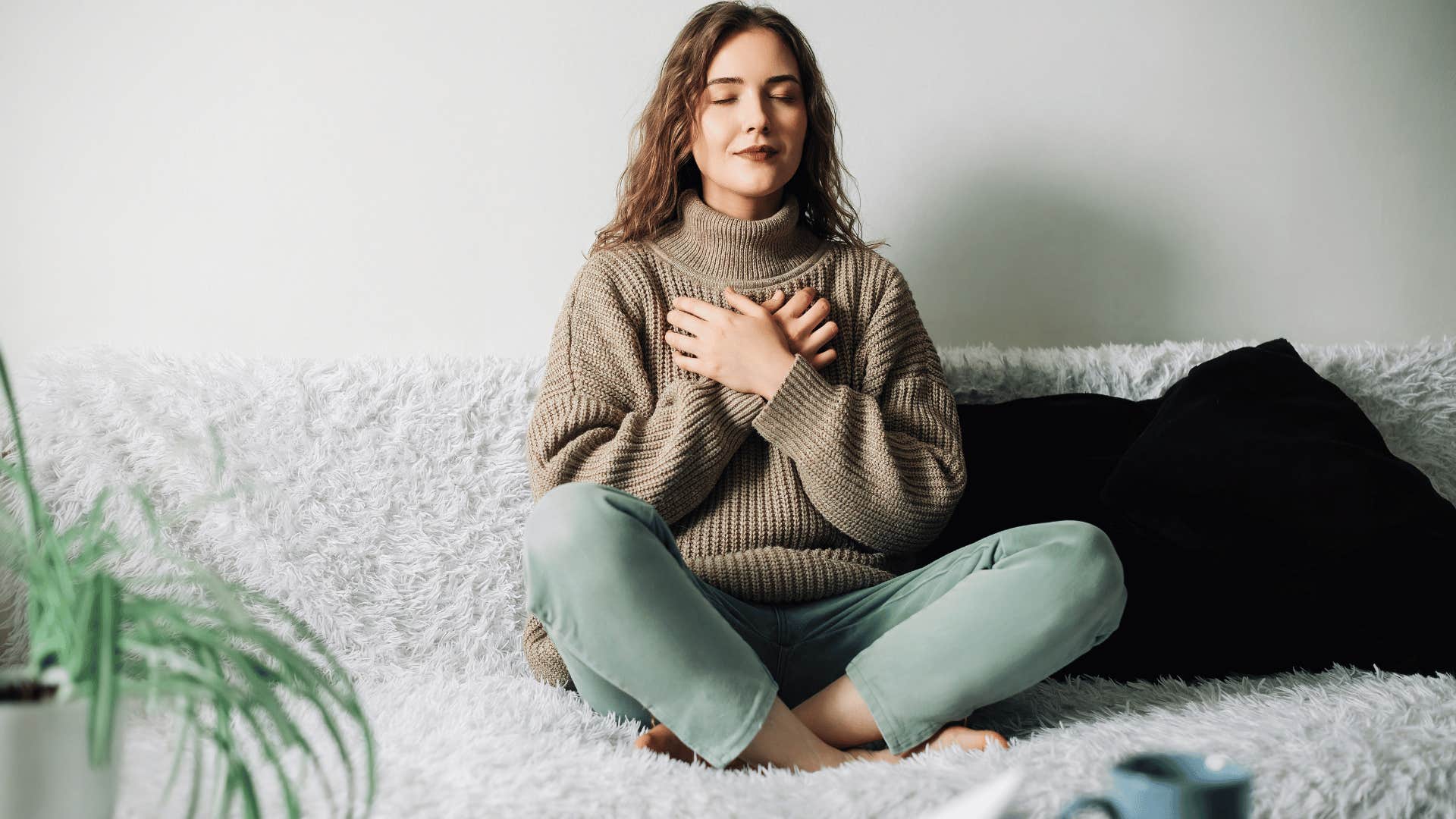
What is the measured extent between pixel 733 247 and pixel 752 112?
17cm

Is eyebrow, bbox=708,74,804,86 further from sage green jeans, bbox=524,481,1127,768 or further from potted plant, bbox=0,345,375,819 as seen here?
potted plant, bbox=0,345,375,819

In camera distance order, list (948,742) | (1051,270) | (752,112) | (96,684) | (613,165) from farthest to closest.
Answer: (1051,270), (613,165), (752,112), (948,742), (96,684)

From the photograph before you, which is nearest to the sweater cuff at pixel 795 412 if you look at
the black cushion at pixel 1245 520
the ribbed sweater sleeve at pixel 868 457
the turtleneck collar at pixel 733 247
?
the ribbed sweater sleeve at pixel 868 457

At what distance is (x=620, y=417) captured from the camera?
1.19 meters

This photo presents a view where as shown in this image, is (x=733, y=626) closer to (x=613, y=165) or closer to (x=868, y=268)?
(x=868, y=268)

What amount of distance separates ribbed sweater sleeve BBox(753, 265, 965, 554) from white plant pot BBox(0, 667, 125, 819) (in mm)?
794

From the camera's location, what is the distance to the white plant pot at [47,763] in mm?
415

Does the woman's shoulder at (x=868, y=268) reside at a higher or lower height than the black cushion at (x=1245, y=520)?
higher

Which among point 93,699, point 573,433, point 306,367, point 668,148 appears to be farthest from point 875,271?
point 93,699

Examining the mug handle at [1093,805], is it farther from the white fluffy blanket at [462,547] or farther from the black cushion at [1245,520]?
the black cushion at [1245,520]

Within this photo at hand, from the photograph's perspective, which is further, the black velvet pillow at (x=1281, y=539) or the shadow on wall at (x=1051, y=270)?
the shadow on wall at (x=1051, y=270)

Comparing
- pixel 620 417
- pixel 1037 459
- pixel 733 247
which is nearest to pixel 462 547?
pixel 620 417

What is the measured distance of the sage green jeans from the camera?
889 millimetres

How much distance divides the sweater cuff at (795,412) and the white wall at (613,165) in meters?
0.51
